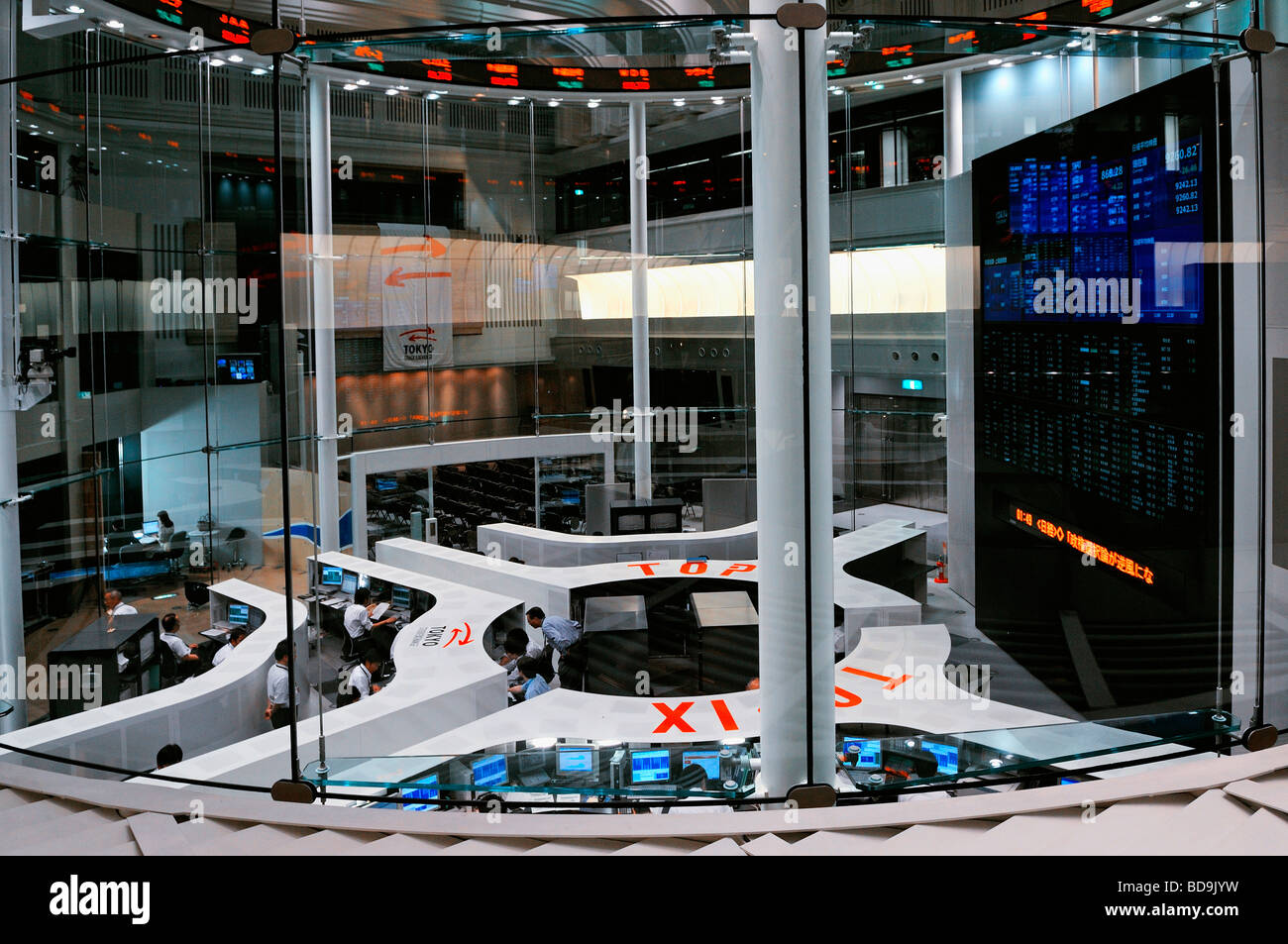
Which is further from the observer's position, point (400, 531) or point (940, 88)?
point (400, 531)

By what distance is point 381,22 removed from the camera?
1409 centimetres

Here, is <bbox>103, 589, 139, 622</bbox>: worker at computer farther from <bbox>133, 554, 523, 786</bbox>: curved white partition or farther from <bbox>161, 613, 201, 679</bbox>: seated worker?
<bbox>133, 554, 523, 786</bbox>: curved white partition

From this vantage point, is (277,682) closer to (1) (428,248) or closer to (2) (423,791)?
(2) (423,791)

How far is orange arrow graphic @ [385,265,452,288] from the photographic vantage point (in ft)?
34.0

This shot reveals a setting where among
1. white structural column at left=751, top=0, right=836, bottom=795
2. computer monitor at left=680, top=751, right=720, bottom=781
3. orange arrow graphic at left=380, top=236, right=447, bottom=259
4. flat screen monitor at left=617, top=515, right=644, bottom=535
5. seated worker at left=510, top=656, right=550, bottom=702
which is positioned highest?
orange arrow graphic at left=380, top=236, right=447, bottom=259

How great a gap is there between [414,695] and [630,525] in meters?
5.68

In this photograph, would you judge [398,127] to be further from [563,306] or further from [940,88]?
[940,88]

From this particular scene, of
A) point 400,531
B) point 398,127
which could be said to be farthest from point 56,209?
point 400,531

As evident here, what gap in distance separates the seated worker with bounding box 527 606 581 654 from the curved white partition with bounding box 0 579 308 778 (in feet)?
6.40

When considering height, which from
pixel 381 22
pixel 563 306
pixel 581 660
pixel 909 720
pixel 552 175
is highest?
pixel 381 22

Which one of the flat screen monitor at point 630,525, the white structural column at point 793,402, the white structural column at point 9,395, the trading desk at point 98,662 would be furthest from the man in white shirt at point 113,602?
the white structural column at point 793,402

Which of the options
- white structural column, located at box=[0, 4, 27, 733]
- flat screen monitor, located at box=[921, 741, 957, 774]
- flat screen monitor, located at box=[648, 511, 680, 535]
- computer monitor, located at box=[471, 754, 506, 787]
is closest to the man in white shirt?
white structural column, located at box=[0, 4, 27, 733]

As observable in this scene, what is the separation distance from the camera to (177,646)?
773cm
